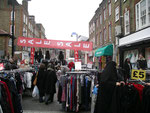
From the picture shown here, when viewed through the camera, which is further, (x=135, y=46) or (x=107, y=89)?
(x=135, y=46)

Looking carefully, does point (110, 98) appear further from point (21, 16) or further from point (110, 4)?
point (21, 16)

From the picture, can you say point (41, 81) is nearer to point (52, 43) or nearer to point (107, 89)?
point (52, 43)

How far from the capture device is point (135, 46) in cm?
1311

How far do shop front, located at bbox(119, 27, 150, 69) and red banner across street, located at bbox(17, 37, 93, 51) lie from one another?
447 cm

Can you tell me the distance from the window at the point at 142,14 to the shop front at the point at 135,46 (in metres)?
0.77

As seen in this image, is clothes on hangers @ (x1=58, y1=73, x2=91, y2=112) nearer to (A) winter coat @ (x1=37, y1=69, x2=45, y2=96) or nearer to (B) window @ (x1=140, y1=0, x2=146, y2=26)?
(A) winter coat @ (x1=37, y1=69, x2=45, y2=96)

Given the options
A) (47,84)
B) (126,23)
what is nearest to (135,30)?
(126,23)

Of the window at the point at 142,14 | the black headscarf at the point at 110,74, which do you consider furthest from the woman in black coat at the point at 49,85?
the window at the point at 142,14

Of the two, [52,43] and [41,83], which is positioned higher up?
[52,43]

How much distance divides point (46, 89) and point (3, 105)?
343 centimetres

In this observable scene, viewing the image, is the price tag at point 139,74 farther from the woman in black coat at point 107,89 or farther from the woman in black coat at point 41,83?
the woman in black coat at point 41,83

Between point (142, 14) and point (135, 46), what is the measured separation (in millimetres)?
2687

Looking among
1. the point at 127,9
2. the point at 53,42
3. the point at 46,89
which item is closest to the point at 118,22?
the point at 127,9

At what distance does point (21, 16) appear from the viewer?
34.9 m
